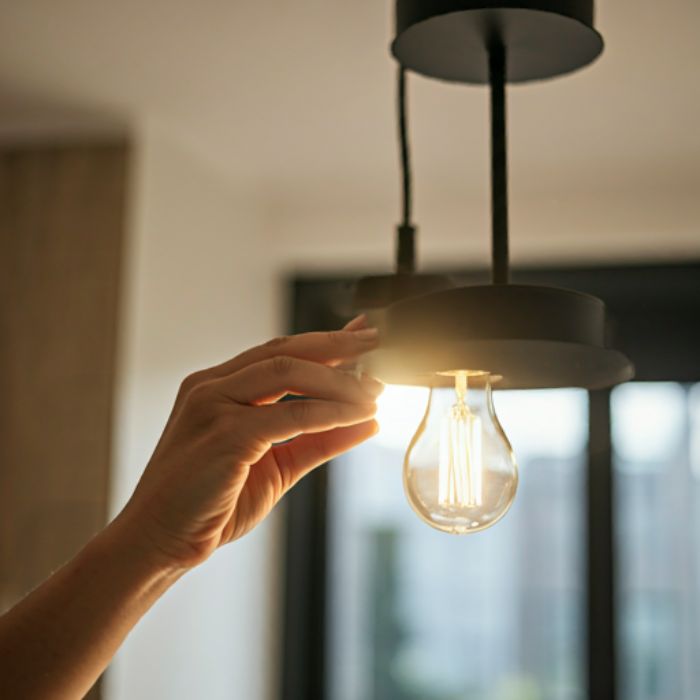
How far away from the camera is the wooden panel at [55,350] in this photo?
1911mm

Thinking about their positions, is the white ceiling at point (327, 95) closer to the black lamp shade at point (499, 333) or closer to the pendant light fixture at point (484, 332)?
the pendant light fixture at point (484, 332)

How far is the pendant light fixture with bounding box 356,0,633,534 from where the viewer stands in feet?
2.10

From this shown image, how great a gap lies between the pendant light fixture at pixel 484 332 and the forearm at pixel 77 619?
201mm

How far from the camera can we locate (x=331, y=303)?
2572mm

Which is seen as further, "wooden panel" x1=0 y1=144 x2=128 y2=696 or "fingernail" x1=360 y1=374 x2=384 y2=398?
"wooden panel" x1=0 y1=144 x2=128 y2=696

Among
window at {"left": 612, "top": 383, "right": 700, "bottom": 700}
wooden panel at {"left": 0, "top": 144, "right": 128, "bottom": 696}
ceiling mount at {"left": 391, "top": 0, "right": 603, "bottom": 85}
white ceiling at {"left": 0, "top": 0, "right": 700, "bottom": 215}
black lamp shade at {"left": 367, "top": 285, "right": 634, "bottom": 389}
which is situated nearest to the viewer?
black lamp shade at {"left": 367, "top": 285, "right": 634, "bottom": 389}

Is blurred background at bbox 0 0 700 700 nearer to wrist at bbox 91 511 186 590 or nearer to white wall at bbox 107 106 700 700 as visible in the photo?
white wall at bbox 107 106 700 700

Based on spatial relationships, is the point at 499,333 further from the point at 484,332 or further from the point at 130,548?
the point at 130,548

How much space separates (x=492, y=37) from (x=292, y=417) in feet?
1.14

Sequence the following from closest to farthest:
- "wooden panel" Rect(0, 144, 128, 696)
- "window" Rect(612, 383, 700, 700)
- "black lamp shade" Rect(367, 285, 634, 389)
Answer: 1. "black lamp shade" Rect(367, 285, 634, 389)
2. "wooden panel" Rect(0, 144, 128, 696)
3. "window" Rect(612, 383, 700, 700)

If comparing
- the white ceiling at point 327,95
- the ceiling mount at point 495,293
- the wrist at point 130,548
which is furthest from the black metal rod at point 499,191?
the white ceiling at point 327,95

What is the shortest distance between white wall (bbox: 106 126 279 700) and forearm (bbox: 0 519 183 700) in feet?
4.02

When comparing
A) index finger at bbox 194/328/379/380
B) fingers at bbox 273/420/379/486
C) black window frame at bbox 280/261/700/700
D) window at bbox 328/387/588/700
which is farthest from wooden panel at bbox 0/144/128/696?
index finger at bbox 194/328/379/380

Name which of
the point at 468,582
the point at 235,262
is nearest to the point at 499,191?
the point at 235,262
